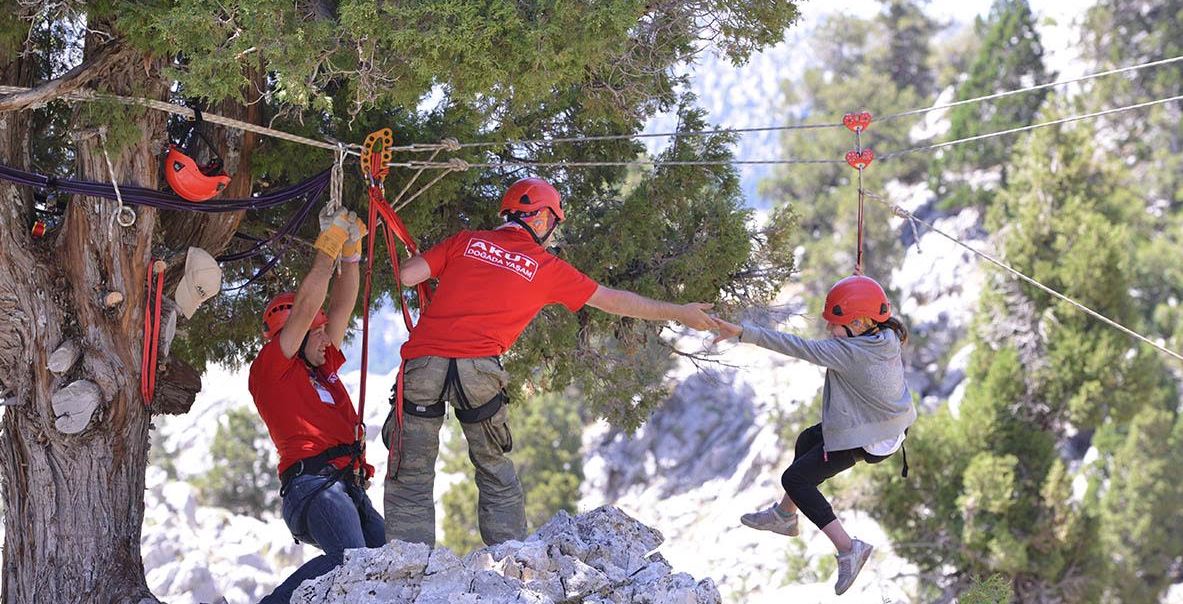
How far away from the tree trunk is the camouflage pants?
146 cm

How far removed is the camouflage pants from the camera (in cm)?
645

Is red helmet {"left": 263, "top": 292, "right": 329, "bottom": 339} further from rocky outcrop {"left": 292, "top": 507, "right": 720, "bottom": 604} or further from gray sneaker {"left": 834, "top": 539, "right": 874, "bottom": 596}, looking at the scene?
gray sneaker {"left": 834, "top": 539, "right": 874, "bottom": 596}

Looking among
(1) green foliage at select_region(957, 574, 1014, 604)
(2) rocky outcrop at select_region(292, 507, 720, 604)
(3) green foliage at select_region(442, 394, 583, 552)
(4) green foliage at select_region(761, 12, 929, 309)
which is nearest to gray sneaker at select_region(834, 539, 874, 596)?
(1) green foliage at select_region(957, 574, 1014, 604)

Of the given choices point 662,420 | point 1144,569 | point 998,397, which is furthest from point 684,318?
point 662,420

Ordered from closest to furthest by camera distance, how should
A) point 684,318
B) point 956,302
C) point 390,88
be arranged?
point 390,88 < point 684,318 < point 956,302

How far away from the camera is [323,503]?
6324 mm

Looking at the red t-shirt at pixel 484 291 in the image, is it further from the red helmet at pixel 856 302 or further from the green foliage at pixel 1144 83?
the green foliage at pixel 1144 83

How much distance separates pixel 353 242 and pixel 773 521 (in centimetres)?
275

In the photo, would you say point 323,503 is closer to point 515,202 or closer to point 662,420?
point 515,202

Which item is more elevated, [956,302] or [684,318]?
[956,302]

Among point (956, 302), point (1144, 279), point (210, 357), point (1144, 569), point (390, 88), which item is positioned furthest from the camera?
point (956, 302)

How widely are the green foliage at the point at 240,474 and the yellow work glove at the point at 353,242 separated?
101 feet

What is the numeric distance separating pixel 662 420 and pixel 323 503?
3783cm

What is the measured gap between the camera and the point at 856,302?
6816mm
